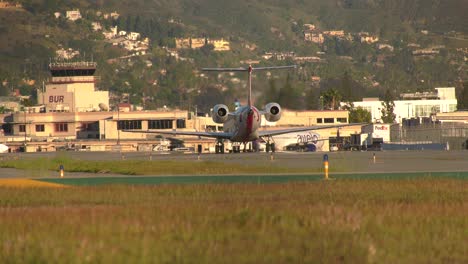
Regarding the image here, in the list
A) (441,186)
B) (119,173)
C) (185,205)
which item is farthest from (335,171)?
(185,205)

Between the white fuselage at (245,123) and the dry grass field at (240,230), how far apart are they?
50268 millimetres

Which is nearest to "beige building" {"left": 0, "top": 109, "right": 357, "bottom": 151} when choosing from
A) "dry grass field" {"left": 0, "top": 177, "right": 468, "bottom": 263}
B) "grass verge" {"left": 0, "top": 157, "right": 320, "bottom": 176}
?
"grass verge" {"left": 0, "top": 157, "right": 320, "bottom": 176}

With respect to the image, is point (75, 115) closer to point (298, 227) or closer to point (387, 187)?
point (387, 187)

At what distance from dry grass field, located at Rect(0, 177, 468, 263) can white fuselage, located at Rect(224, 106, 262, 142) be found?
50.3 metres

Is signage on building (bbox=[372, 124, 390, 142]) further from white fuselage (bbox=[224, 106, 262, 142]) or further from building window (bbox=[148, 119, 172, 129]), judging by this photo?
white fuselage (bbox=[224, 106, 262, 142])

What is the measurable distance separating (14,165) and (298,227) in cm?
5884

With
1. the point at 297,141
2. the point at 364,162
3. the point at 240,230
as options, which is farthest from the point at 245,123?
the point at 240,230

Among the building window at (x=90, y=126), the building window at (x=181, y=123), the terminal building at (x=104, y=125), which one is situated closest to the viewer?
the terminal building at (x=104, y=125)

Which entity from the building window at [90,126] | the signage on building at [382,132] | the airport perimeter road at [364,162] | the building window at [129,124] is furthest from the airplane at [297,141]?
the building window at [90,126]

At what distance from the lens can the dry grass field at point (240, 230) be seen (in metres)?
24.4

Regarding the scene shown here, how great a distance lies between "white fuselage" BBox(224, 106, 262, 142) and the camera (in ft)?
293

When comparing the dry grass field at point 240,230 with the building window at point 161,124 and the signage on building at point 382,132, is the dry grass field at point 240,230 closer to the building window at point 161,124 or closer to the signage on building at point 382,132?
the signage on building at point 382,132

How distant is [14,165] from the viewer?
84000mm

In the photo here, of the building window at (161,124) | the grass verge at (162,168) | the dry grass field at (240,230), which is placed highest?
the building window at (161,124)
